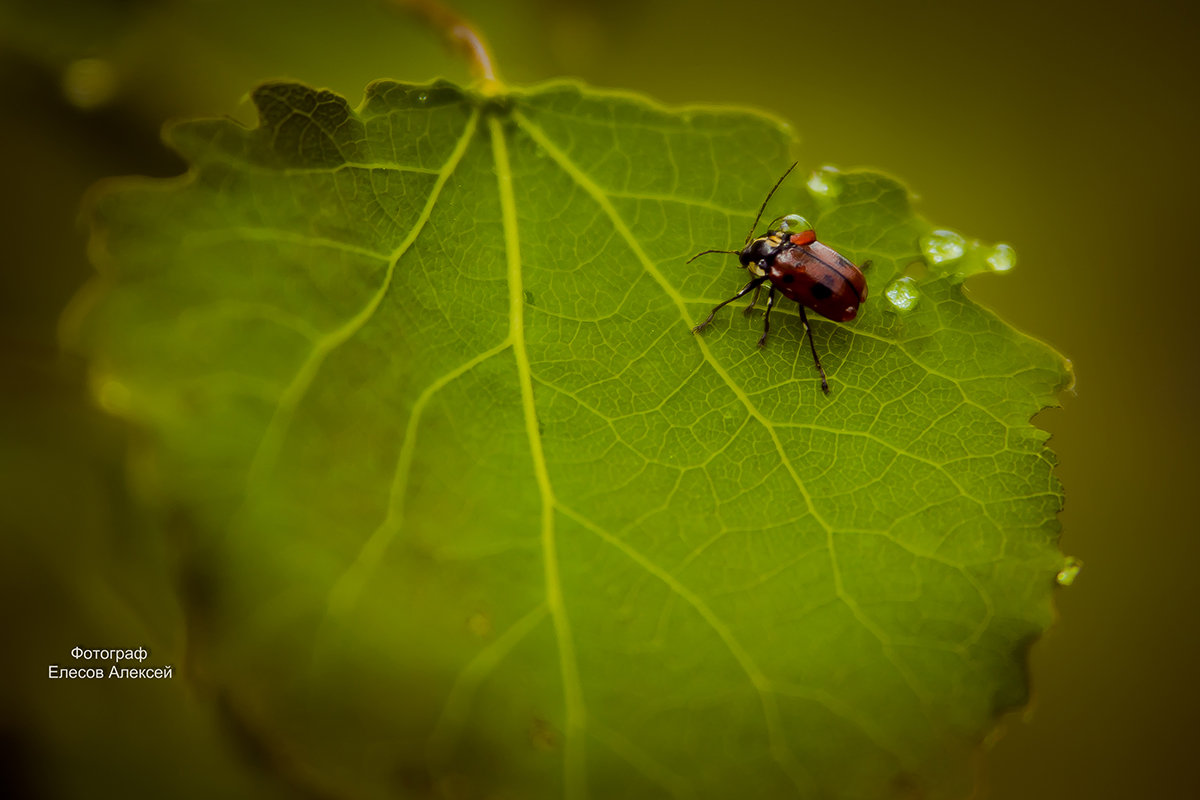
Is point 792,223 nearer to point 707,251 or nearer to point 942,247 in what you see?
point 707,251

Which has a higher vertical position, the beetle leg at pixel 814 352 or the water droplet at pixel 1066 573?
the beetle leg at pixel 814 352

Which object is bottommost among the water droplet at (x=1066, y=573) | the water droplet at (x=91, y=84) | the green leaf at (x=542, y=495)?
the water droplet at (x=1066, y=573)

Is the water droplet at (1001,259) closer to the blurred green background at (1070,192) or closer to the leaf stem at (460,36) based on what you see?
the leaf stem at (460,36)

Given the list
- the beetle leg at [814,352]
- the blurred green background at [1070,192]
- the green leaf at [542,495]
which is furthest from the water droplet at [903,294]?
the blurred green background at [1070,192]

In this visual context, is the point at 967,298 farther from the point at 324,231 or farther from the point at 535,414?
the point at 324,231

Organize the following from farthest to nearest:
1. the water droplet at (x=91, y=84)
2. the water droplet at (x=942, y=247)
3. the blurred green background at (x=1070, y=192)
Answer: the blurred green background at (x=1070, y=192), the water droplet at (x=91, y=84), the water droplet at (x=942, y=247)

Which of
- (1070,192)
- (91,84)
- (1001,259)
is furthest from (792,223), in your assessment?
(1070,192)
